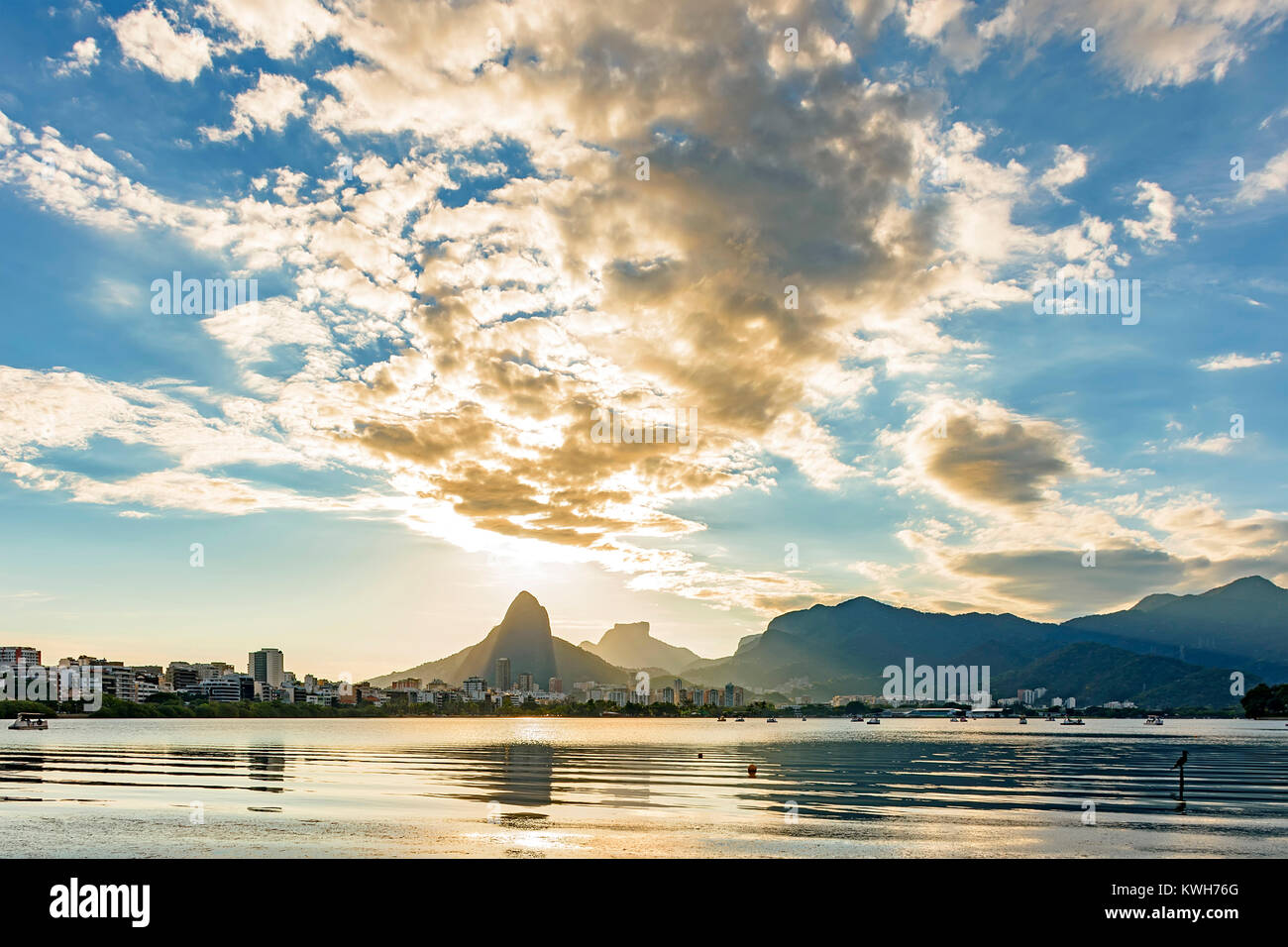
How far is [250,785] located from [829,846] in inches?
1838

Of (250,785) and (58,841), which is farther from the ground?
(58,841)

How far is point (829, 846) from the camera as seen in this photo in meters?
36.4
